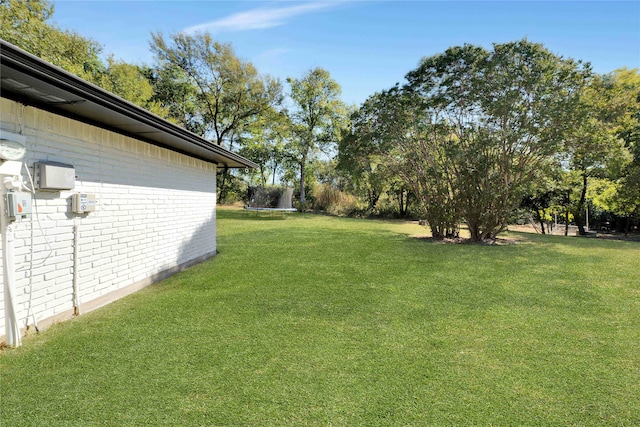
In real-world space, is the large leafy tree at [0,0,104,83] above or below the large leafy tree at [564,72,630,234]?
above

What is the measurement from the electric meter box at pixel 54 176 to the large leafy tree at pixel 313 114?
16.8 meters

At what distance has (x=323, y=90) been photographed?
20062 millimetres

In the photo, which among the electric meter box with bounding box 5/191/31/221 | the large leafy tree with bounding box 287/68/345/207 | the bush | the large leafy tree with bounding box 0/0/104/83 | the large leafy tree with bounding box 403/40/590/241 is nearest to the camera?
the electric meter box with bounding box 5/191/31/221

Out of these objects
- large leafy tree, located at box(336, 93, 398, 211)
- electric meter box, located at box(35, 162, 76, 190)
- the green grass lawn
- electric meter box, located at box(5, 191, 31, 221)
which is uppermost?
large leafy tree, located at box(336, 93, 398, 211)

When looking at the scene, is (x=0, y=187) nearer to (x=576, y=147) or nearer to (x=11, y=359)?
(x=11, y=359)

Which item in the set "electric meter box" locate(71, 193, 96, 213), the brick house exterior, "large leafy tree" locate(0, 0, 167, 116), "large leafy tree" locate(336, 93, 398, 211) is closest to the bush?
"large leafy tree" locate(336, 93, 398, 211)

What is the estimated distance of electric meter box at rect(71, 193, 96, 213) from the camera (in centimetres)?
307

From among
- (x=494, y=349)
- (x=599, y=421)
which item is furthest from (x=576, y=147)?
(x=599, y=421)

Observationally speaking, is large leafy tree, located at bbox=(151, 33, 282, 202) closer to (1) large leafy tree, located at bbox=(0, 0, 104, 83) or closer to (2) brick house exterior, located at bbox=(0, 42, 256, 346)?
(1) large leafy tree, located at bbox=(0, 0, 104, 83)

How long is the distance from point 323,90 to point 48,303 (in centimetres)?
1964

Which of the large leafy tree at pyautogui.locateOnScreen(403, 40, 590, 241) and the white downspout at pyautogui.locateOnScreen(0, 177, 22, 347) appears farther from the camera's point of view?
the large leafy tree at pyautogui.locateOnScreen(403, 40, 590, 241)

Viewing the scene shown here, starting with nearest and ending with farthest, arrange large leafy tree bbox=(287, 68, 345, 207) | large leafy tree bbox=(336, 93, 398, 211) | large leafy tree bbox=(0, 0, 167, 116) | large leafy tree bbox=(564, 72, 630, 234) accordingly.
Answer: large leafy tree bbox=(564, 72, 630, 234)
large leafy tree bbox=(336, 93, 398, 211)
large leafy tree bbox=(0, 0, 167, 116)
large leafy tree bbox=(287, 68, 345, 207)

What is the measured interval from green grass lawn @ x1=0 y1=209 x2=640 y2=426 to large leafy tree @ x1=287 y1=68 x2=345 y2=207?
1618 cm

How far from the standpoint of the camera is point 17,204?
2420 mm
